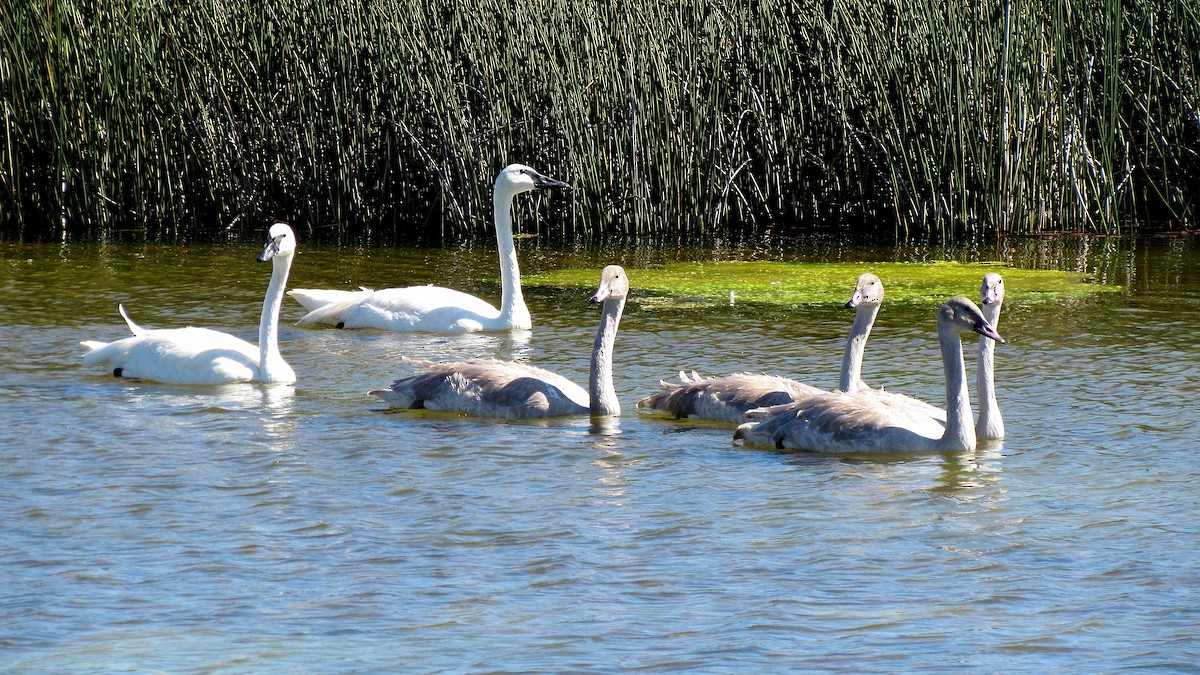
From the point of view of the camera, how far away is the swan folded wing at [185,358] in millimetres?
9727

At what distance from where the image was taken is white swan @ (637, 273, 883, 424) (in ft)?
28.3

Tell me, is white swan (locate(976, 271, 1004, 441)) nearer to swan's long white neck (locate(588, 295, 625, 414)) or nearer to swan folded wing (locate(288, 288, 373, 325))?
swan's long white neck (locate(588, 295, 625, 414))

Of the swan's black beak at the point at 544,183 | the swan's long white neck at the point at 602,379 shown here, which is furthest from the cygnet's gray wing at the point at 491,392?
the swan's black beak at the point at 544,183

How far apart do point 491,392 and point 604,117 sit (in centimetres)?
841

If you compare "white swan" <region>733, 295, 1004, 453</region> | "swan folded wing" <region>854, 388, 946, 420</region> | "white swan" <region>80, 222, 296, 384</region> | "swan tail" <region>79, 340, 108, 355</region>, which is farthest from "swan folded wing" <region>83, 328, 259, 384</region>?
"swan folded wing" <region>854, 388, 946, 420</region>

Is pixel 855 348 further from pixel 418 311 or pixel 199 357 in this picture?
pixel 418 311

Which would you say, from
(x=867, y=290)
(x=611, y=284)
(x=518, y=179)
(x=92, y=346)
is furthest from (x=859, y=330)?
(x=518, y=179)

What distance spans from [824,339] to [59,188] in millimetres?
10466

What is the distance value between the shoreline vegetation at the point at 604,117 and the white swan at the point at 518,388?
25.0 ft

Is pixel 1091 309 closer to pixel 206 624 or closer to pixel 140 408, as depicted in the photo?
pixel 140 408

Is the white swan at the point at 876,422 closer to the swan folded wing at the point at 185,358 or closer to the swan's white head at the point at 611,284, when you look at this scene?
the swan's white head at the point at 611,284

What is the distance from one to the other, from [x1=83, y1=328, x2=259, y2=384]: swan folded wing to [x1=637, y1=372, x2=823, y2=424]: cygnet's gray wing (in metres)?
2.50

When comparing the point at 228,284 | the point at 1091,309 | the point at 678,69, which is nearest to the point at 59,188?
the point at 228,284

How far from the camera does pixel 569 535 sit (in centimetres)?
643
